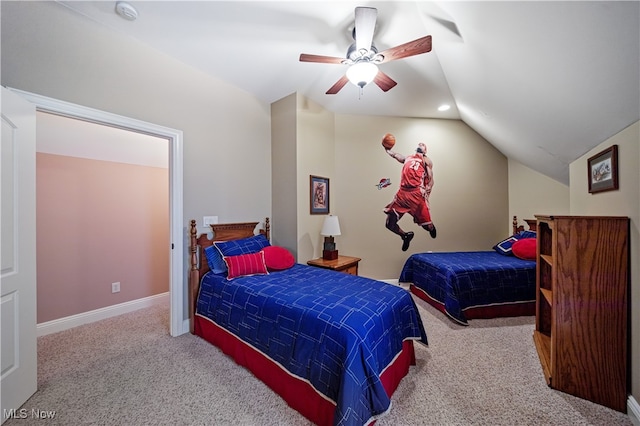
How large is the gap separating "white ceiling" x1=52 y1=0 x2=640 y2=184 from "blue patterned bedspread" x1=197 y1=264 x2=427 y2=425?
6.16 ft

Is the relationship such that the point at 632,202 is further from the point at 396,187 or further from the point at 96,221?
the point at 96,221

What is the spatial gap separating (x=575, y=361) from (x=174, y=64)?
418 centimetres

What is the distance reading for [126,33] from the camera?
2062 millimetres

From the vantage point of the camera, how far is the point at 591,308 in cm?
156

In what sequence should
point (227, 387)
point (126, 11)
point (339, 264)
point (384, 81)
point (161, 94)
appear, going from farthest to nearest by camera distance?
point (339, 264), point (161, 94), point (384, 81), point (126, 11), point (227, 387)

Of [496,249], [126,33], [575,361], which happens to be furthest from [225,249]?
[496,249]

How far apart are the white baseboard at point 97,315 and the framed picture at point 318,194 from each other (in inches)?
96.5

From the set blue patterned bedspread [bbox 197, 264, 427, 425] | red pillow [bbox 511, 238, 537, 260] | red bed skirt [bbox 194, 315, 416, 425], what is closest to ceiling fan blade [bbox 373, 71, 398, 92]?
blue patterned bedspread [bbox 197, 264, 427, 425]

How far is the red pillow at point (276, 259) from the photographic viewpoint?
2.49m

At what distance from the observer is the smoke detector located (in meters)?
1.78

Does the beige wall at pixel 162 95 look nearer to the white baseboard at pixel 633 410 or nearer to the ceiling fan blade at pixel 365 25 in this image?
the ceiling fan blade at pixel 365 25

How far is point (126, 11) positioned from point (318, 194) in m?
2.53

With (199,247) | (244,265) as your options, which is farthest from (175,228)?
(244,265)

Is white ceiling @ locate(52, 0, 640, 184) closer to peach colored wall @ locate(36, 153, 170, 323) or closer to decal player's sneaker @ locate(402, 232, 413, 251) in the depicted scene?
peach colored wall @ locate(36, 153, 170, 323)
